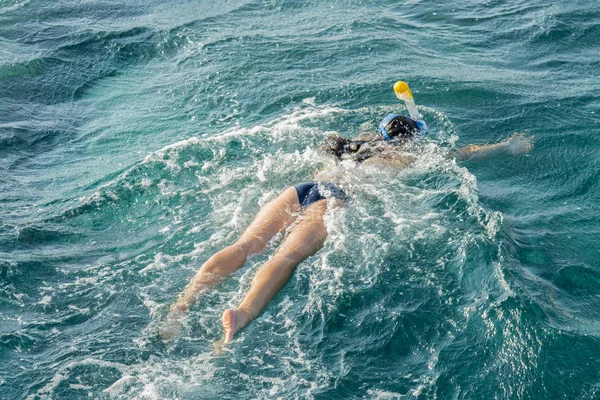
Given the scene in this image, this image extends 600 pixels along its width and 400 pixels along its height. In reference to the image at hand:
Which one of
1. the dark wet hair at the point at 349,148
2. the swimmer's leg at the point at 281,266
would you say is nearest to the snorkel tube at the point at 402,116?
the dark wet hair at the point at 349,148

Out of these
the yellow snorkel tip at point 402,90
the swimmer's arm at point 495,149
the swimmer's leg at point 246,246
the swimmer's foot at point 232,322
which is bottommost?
the swimmer's arm at point 495,149

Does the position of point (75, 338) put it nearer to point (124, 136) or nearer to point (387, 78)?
point (124, 136)

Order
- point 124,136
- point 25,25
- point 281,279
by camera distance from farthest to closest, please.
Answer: point 25,25 → point 124,136 → point 281,279

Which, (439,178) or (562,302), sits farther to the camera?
(439,178)

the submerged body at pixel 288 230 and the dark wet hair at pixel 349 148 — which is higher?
the dark wet hair at pixel 349 148

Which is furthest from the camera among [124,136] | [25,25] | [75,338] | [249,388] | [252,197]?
[25,25]

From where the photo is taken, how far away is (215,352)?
22.7 ft

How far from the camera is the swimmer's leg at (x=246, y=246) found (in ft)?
25.2

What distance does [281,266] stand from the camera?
7734 millimetres

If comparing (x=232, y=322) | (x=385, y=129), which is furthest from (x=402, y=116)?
(x=232, y=322)

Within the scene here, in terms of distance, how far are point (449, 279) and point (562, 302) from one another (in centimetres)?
122

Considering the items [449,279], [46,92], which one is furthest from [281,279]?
[46,92]

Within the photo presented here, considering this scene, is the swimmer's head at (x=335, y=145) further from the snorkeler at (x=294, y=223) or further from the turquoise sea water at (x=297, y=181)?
the turquoise sea water at (x=297, y=181)

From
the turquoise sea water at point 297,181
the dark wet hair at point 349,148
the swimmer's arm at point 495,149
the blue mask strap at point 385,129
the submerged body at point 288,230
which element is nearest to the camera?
the turquoise sea water at point 297,181
